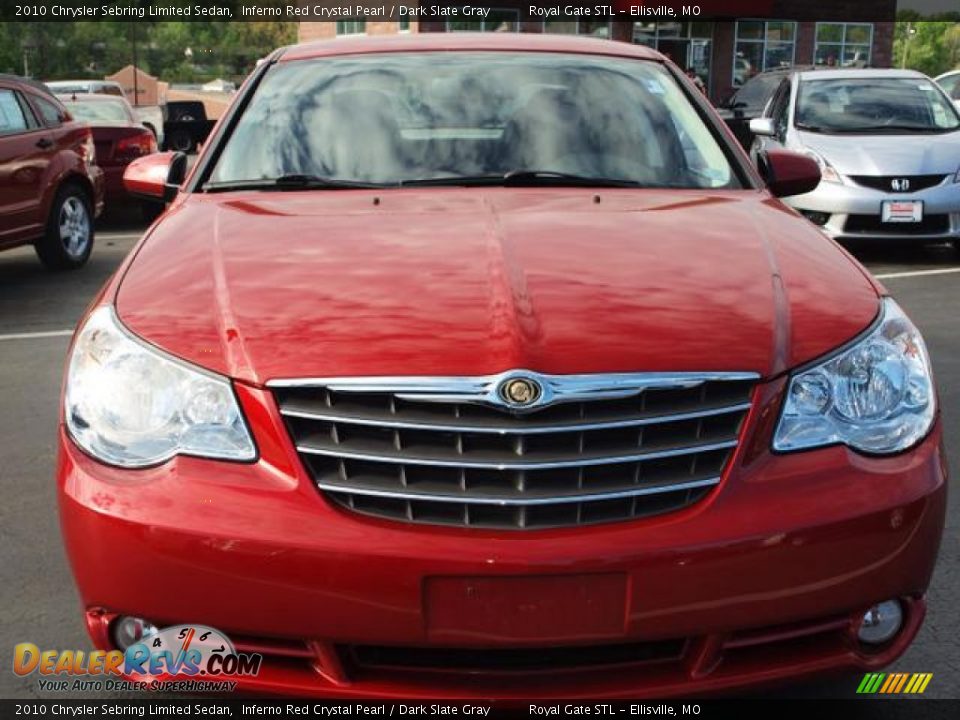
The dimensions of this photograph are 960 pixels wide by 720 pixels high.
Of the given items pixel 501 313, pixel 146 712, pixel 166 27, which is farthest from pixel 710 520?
pixel 166 27

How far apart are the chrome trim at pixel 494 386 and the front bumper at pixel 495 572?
19 centimetres

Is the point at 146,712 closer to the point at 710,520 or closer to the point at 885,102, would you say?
the point at 710,520

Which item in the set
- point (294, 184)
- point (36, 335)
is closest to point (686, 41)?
point (36, 335)

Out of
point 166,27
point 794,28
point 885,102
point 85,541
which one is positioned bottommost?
point 166,27

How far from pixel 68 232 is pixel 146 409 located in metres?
7.92

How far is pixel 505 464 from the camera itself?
7.56 feet

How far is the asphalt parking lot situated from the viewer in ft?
10.4

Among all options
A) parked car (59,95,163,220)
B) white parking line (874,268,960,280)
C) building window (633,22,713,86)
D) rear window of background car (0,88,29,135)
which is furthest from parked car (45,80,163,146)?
building window (633,22,713,86)

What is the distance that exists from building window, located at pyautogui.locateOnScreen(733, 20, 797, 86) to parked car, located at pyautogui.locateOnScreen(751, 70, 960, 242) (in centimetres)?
2915

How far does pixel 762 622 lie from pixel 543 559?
0.44m

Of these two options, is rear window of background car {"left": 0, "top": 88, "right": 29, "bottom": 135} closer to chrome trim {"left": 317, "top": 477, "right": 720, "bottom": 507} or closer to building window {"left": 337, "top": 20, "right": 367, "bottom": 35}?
chrome trim {"left": 317, "top": 477, "right": 720, "bottom": 507}

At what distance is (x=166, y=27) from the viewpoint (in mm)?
108938

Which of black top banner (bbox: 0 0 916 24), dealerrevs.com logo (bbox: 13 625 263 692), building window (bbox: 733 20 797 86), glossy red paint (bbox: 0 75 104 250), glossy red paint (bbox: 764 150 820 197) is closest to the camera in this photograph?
dealerrevs.com logo (bbox: 13 625 263 692)

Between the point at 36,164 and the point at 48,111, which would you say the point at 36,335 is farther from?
the point at 48,111
